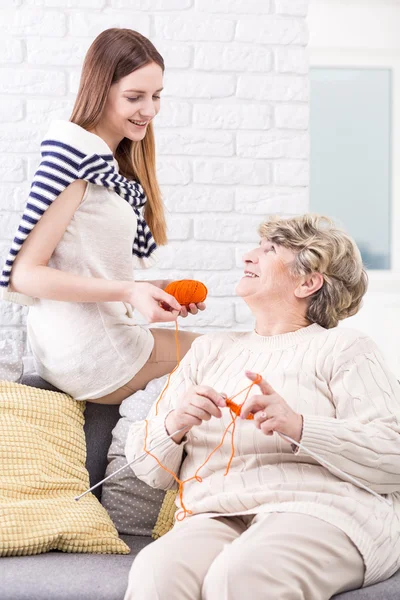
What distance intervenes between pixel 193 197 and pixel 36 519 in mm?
1172

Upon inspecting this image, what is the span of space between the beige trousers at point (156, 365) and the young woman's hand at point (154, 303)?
0.95ft

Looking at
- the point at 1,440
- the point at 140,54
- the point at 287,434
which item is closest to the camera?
the point at 287,434

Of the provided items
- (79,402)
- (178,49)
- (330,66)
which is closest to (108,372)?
(79,402)

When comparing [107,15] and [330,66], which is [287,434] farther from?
[330,66]

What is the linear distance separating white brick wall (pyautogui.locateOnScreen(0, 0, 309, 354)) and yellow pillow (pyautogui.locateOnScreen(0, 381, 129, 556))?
1.82 ft

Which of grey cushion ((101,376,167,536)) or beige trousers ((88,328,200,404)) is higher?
beige trousers ((88,328,200,404))

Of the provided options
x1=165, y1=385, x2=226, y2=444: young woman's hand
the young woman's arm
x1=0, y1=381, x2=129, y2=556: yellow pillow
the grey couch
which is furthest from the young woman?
the grey couch

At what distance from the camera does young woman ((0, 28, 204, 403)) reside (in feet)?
6.50

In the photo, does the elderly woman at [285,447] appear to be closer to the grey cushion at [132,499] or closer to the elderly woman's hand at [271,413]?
the elderly woman's hand at [271,413]

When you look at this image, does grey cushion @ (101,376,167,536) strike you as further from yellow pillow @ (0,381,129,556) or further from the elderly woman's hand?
the elderly woman's hand

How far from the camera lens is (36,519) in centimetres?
173

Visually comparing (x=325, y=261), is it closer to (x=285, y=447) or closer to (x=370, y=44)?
(x=285, y=447)

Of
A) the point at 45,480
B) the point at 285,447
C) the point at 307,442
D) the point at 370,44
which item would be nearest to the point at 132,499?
the point at 45,480

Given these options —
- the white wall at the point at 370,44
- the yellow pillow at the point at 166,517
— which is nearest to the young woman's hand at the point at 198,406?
the yellow pillow at the point at 166,517
